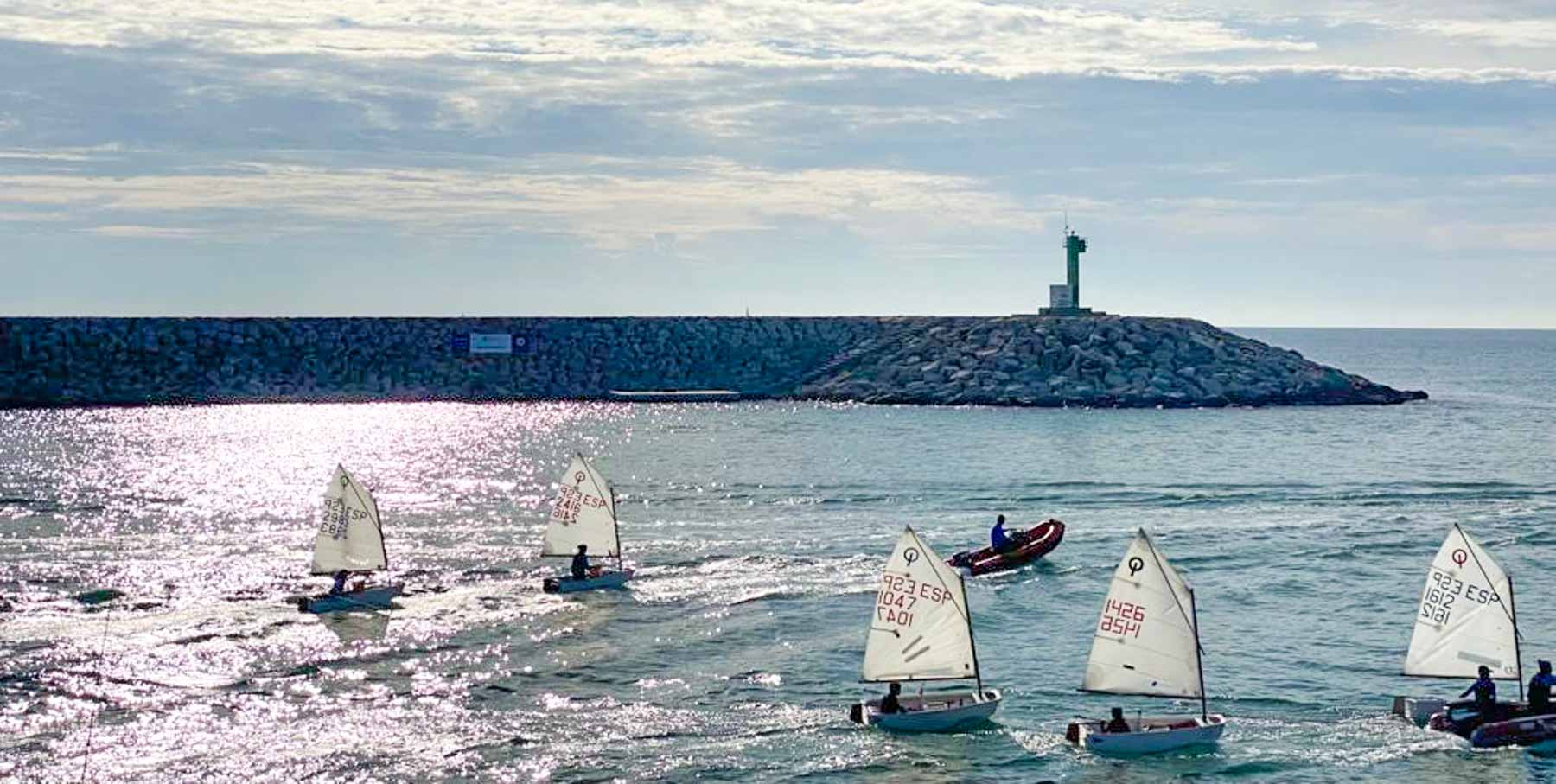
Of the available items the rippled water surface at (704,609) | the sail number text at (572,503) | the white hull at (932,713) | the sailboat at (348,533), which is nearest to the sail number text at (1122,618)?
the rippled water surface at (704,609)

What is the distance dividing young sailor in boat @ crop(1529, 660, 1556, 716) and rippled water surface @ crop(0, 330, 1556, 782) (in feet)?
4.75

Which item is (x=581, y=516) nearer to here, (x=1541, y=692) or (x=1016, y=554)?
(x=1016, y=554)

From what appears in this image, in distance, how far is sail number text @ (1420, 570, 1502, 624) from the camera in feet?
135

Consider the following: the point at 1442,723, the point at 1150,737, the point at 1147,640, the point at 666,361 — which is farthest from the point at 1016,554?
the point at 666,361

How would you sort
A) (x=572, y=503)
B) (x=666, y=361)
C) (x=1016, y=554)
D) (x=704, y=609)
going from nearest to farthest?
1. (x=704, y=609)
2. (x=572, y=503)
3. (x=1016, y=554)
4. (x=666, y=361)

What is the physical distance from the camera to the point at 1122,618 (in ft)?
131

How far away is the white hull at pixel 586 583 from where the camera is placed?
55.1m

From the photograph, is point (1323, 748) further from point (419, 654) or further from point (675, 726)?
point (419, 654)

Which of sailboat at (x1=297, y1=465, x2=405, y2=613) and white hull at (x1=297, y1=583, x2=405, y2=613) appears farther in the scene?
Result: sailboat at (x1=297, y1=465, x2=405, y2=613)

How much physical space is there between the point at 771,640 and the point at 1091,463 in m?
49.8

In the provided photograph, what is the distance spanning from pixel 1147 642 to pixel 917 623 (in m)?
5.01

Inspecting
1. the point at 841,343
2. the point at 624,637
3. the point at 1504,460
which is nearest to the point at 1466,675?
the point at 624,637

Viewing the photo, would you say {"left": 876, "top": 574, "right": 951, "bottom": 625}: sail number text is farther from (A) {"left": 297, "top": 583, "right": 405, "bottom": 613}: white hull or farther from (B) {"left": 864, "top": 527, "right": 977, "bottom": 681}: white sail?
(A) {"left": 297, "top": 583, "right": 405, "bottom": 613}: white hull

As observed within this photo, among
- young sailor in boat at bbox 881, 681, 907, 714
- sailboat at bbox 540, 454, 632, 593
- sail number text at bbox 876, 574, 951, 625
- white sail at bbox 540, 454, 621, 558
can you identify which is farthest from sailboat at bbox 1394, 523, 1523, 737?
white sail at bbox 540, 454, 621, 558
